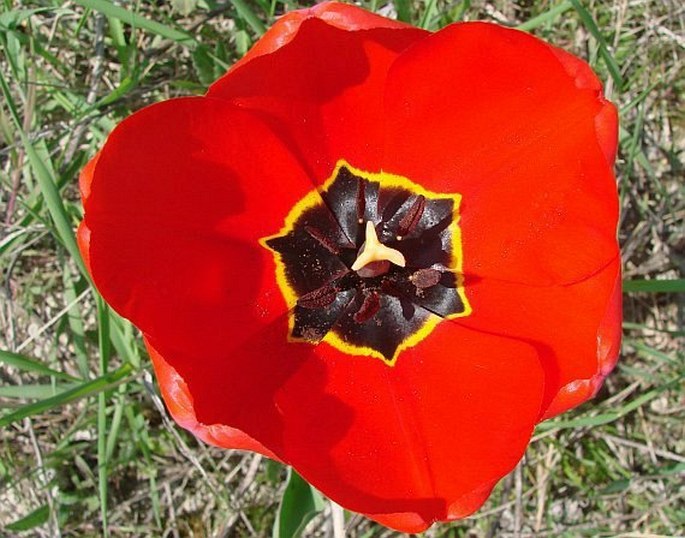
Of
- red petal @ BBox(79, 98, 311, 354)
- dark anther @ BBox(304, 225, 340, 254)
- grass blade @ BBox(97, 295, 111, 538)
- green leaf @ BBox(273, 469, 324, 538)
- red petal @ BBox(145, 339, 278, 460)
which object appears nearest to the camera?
red petal @ BBox(79, 98, 311, 354)

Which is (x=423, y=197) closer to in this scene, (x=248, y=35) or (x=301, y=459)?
(x=301, y=459)

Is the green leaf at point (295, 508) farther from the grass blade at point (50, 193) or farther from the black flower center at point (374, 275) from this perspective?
the grass blade at point (50, 193)

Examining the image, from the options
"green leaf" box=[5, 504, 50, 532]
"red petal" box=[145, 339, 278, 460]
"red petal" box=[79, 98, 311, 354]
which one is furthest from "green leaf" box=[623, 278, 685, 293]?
"green leaf" box=[5, 504, 50, 532]

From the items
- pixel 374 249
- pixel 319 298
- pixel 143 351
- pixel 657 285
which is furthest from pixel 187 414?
pixel 657 285

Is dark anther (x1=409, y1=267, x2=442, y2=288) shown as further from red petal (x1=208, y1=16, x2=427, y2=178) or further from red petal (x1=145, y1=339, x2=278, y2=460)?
red petal (x1=145, y1=339, x2=278, y2=460)

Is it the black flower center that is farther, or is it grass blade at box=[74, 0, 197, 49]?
grass blade at box=[74, 0, 197, 49]

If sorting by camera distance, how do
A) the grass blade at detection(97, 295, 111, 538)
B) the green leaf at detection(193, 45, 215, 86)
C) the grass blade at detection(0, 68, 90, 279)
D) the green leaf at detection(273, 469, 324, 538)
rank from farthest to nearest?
1. the green leaf at detection(193, 45, 215, 86)
2. the grass blade at detection(97, 295, 111, 538)
3. the grass blade at detection(0, 68, 90, 279)
4. the green leaf at detection(273, 469, 324, 538)
